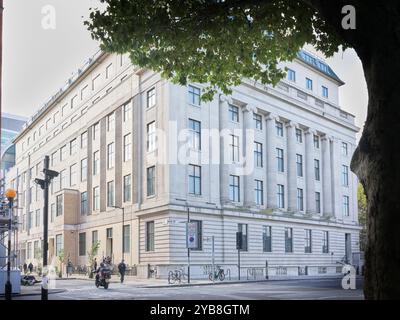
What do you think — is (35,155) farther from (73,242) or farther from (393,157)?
→ (393,157)

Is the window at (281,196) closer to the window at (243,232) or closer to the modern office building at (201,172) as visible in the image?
the modern office building at (201,172)

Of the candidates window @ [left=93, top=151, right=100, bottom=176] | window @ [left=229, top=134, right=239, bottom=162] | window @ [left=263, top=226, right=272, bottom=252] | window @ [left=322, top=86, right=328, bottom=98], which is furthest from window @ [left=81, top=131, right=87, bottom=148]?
window @ [left=322, top=86, right=328, bottom=98]

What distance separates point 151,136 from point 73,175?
65.6 feet

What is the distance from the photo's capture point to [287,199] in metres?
52.3

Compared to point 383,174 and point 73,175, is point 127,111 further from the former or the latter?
point 383,174

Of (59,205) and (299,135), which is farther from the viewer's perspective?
(59,205)

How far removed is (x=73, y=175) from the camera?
200ft

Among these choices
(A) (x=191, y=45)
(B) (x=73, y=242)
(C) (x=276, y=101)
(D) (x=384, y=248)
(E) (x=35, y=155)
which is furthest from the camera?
(E) (x=35, y=155)

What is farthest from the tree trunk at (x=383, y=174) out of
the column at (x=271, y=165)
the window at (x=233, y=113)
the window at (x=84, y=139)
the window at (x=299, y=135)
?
the window at (x=84, y=139)

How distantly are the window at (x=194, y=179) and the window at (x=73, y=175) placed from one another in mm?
21207

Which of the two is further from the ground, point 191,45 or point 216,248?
point 191,45

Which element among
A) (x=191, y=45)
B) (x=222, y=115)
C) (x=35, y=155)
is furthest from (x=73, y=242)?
(x=191, y=45)

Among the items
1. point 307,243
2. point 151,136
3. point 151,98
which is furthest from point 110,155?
point 307,243

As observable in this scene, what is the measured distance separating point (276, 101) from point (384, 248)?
4497 cm
